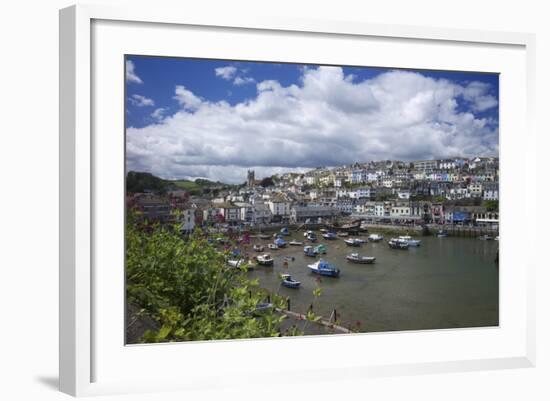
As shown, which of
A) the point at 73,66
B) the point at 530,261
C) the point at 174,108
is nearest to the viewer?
the point at 73,66

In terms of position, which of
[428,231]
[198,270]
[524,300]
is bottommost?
[524,300]

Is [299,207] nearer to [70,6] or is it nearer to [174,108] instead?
[174,108]

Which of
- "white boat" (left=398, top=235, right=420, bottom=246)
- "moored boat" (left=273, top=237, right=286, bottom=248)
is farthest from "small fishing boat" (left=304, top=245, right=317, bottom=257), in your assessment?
"white boat" (left=398, top=235, right=420, bottom=246)

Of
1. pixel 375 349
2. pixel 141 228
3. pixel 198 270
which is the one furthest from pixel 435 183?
pixel 141 228

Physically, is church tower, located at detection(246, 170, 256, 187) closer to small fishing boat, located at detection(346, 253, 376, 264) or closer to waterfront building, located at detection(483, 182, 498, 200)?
small fishing boat, located at detection(346, 253, 376, 264)

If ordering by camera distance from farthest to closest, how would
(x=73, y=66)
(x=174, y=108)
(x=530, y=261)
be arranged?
(x=530, y=261) < (x=174, y=108) < (x=73, y=66)

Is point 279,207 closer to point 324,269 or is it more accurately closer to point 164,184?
point 324,269

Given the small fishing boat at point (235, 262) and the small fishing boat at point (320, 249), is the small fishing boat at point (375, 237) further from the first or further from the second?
the small fishing boat at point (235, 262)
